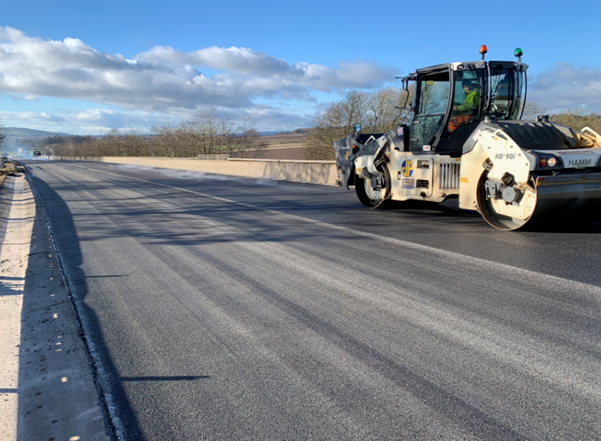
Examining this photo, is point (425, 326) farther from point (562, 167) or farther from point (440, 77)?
point (440, 77)

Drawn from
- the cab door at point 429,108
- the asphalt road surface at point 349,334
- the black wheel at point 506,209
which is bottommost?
the asphalt road surface at point 349,334

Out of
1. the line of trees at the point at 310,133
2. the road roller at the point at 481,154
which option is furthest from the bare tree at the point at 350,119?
the road roller at the point at 481,154

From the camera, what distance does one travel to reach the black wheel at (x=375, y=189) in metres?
11.1

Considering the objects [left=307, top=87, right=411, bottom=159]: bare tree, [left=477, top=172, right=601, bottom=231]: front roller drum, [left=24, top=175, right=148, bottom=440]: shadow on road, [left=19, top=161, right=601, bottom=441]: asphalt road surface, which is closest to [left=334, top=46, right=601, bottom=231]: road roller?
[left=477, top=172, right=601, bottom=231]: front roller drum

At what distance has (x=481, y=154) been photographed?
8.06 m

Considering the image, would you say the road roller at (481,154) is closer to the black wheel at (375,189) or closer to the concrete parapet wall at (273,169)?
the black wheel at (375,189)

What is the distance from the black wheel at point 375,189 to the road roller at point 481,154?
0.08ft

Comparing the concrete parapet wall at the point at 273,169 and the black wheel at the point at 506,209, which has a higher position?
the concrete parapet wall at the point at 273,169

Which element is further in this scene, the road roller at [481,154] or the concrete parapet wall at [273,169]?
the concrete parapet wall at [273,169]

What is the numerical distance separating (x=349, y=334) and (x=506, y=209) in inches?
202

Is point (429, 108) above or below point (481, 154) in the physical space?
above

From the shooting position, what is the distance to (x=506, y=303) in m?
4.44

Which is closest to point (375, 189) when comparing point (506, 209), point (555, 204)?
→ point (506, 209)

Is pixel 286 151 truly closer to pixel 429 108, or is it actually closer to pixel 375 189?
pixel 375 189
